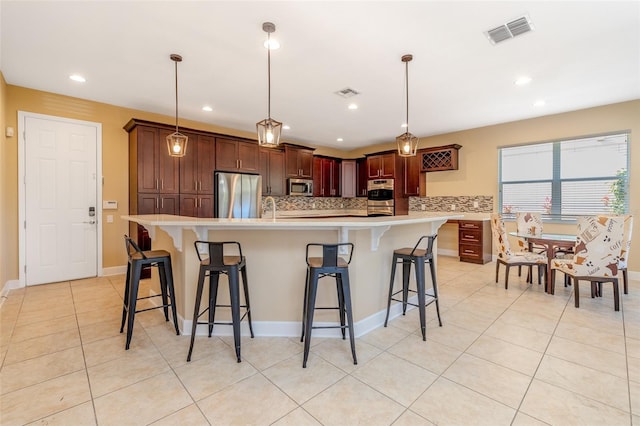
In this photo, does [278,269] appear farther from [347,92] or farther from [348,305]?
[347,92]

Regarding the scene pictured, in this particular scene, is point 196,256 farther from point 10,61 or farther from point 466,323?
point 10,61

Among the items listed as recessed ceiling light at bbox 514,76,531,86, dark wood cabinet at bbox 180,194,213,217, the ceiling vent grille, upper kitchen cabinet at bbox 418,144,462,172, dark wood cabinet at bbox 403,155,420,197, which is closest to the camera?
the ceiling vent grille

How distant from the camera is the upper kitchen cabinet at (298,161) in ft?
20.5

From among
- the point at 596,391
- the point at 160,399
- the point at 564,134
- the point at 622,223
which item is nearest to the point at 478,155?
the point at 564,134

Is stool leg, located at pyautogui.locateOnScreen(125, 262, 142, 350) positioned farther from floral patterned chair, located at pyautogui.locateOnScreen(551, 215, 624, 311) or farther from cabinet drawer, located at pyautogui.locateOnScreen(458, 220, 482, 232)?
cabinet drawer, located at pyautogui.locateOnScreen(458, 220, 482, 232)

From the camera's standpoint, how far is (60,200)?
4.09 m

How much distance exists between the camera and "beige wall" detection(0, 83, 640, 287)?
3732mm

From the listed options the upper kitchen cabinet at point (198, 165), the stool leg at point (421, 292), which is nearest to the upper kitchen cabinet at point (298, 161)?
the upper kitchen cabinet at point (198, 165)

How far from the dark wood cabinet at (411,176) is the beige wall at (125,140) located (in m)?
0.51

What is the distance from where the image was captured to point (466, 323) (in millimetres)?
2799

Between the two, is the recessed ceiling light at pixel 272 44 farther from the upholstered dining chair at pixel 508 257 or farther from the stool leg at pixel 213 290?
the upholstered dining chair at pixel 508 257

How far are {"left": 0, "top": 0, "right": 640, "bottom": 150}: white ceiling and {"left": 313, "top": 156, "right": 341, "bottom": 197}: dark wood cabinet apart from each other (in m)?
2.34

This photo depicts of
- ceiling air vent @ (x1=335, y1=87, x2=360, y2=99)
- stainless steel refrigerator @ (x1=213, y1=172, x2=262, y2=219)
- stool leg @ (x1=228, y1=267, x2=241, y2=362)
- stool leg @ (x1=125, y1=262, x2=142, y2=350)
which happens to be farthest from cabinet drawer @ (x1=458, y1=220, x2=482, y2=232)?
stool leg @ (x1=125, y1=262, x2=142, y2=350)

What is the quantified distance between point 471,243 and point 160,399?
17.7 feet
